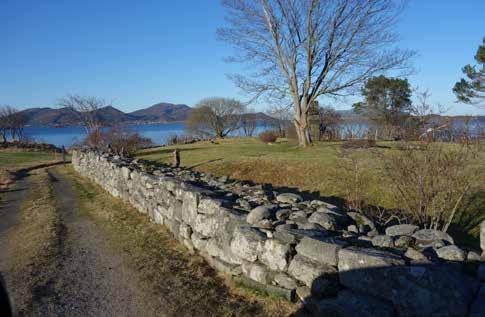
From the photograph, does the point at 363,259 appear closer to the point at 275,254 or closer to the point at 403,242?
the point at 403,242

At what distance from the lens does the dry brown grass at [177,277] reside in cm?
329

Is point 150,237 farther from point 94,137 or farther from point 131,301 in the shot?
point 94,137

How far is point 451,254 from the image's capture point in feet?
8.74

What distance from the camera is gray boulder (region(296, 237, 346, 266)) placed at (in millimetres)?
2799

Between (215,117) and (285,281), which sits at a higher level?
(215,117)

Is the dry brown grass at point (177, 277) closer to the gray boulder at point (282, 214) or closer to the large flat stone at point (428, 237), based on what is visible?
the gray boulder at point (282, 214)

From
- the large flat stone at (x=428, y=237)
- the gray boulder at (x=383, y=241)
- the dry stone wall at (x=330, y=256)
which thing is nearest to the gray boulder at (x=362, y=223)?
the dry stone wall at (x=330, y=256)

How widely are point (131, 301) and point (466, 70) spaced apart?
1122 inches

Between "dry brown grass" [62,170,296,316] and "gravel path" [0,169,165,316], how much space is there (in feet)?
0.60

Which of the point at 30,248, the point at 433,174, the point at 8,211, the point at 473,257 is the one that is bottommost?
the point at 8,211

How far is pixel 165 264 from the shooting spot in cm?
451

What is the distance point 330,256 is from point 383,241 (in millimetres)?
615

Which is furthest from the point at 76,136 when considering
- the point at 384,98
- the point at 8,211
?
the point at 8,211

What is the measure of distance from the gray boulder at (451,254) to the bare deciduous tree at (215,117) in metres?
43.7
